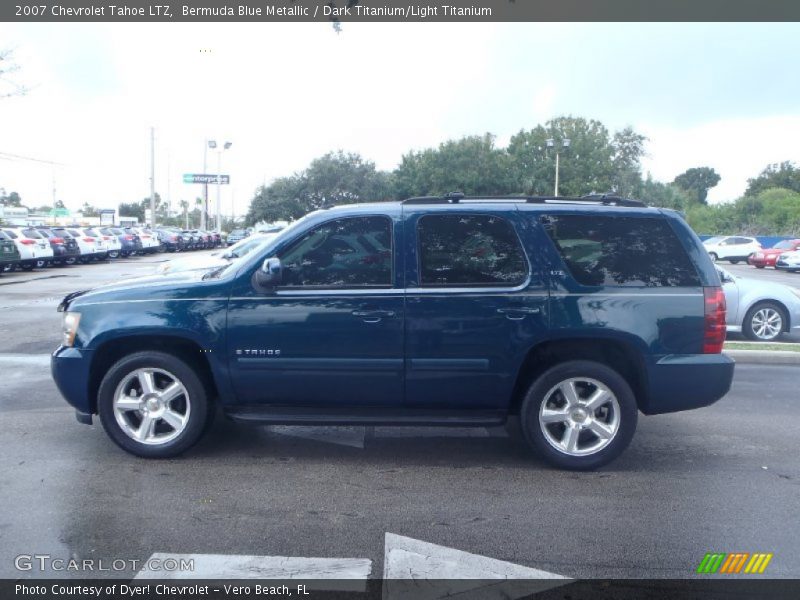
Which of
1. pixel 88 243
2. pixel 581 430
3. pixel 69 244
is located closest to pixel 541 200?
pixel 581 430

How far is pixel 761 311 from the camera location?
11867 mm

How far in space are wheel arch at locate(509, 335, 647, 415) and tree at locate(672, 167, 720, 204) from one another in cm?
10653

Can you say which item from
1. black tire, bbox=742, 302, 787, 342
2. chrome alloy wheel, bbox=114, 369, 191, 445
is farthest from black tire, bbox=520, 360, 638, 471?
black tire, bbox=742, 302, 787, 342

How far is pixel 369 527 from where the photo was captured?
4.50 meters

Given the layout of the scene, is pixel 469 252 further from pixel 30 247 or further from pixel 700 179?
pixel 700 179

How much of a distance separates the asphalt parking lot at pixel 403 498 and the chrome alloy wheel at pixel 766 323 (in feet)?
17.4

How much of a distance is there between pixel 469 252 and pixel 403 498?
6.03 feet

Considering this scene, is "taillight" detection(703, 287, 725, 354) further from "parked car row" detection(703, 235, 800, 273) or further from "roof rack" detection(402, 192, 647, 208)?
"parked car row" detection(703, 235, 800, 273)

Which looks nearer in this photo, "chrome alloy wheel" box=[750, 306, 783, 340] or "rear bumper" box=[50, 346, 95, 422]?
"rear bumper" box=[50, 346, 95, 422]

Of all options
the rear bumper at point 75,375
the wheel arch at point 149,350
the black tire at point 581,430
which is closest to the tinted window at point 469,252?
the black tire at point 581,430

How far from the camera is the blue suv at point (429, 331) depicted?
5418 mm

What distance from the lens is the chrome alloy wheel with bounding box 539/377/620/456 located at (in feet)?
17.9

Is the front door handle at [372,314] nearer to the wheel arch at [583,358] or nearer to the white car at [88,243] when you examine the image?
the wheel arch at [583,358]

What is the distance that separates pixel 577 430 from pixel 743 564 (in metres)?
1.61
